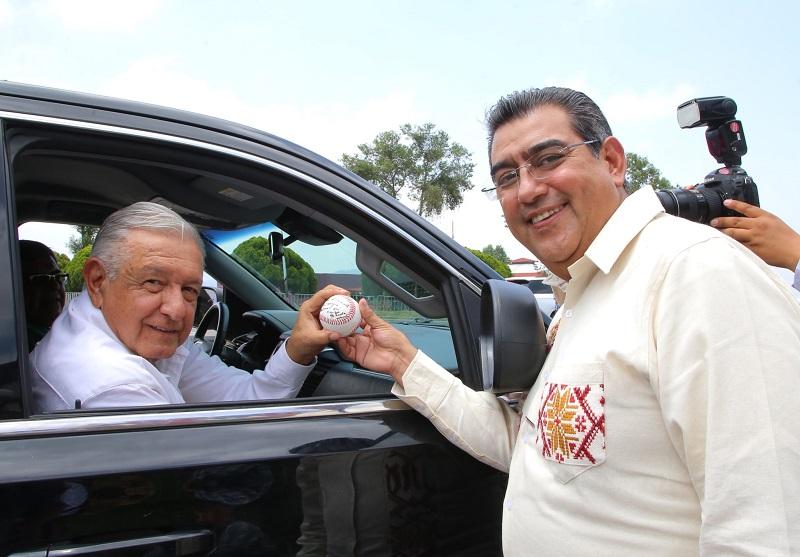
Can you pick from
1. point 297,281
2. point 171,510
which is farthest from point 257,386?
point 171,510

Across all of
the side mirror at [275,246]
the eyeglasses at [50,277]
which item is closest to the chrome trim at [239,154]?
the side mirror at [275,246]

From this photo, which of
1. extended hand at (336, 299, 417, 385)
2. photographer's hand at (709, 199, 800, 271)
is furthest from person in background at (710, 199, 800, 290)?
extended hand at (336, 299, 417, 385)

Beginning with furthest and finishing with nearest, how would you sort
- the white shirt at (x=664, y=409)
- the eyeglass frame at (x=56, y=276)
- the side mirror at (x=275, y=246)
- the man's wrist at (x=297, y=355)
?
the eyeglass frame at (x=56, y=276), the side mirror at (x=275, y=246), the man's wrist at (x=297, y=355), the white shirt at (x=664, y=409)

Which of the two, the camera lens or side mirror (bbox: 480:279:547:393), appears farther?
the camera lens

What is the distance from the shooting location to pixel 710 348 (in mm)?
994

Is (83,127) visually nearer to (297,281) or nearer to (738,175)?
(297,281)

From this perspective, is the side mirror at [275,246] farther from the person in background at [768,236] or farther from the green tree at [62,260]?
the person in background at [768,236]

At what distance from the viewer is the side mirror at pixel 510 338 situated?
1.42 metres

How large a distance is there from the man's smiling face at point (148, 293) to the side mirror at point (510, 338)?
0.82 m

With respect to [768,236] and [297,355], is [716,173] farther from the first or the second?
[297,355]

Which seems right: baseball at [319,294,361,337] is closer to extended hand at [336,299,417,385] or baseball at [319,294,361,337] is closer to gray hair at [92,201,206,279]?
extended hand at [336,299,417,385]

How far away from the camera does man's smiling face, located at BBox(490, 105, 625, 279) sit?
1.41m

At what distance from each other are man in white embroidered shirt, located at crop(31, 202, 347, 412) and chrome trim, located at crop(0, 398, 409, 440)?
16cm

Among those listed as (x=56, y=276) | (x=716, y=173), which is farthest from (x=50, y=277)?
(x=716, y=173)
